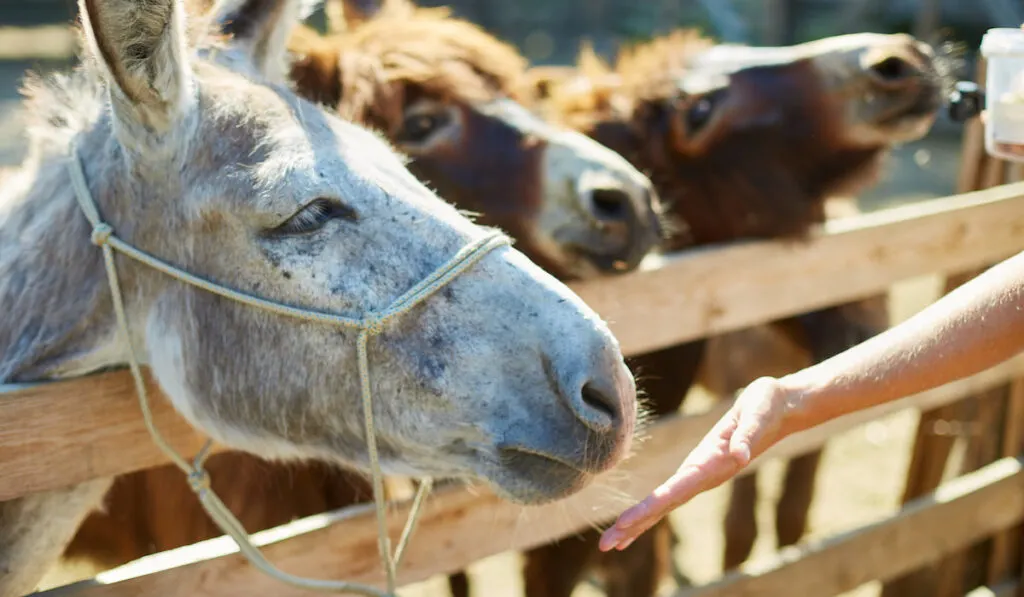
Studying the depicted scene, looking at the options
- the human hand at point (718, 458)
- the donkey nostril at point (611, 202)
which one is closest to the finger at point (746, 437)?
the human hand at point (718, 458)

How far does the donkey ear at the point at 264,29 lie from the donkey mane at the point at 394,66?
1.66ft

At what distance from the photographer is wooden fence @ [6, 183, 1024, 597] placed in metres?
1.72

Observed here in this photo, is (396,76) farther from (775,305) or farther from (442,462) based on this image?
(442,462)

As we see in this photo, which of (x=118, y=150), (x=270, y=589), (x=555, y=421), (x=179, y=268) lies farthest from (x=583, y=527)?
(x=118, y=150)

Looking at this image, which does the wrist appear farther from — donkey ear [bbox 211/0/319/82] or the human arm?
donkey ear [bbox 211/0/319/82]

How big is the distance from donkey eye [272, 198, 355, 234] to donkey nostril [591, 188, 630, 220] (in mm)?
1064

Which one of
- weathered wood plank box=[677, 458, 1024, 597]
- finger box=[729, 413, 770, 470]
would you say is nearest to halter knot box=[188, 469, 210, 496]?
finger box=[729, 413, 770, 470]

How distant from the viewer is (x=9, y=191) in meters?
2.04

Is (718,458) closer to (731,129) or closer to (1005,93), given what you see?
(1005,93)

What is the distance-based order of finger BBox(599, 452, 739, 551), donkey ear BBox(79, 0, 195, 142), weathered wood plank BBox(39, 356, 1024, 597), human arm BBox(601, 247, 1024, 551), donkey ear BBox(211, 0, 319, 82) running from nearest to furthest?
finger BBox(599, 452, 739, 551) → human arm BBox(601, 247, 1024, 551) → donkey ear BBox(79, 0, 195, 142) → weathered wood plank BBox(39, 356, 1024, 597) → donkey ear BBox(211, 0, 319, 82)

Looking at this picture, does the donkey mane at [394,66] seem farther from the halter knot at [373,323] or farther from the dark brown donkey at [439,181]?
the halter knot at [373,323]

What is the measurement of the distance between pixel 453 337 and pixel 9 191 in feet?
3.78

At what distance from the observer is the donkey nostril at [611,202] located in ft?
8.30

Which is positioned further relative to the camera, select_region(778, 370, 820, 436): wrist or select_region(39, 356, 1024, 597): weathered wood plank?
select_region(39, 356, 1024, 597): weathered wood plank
